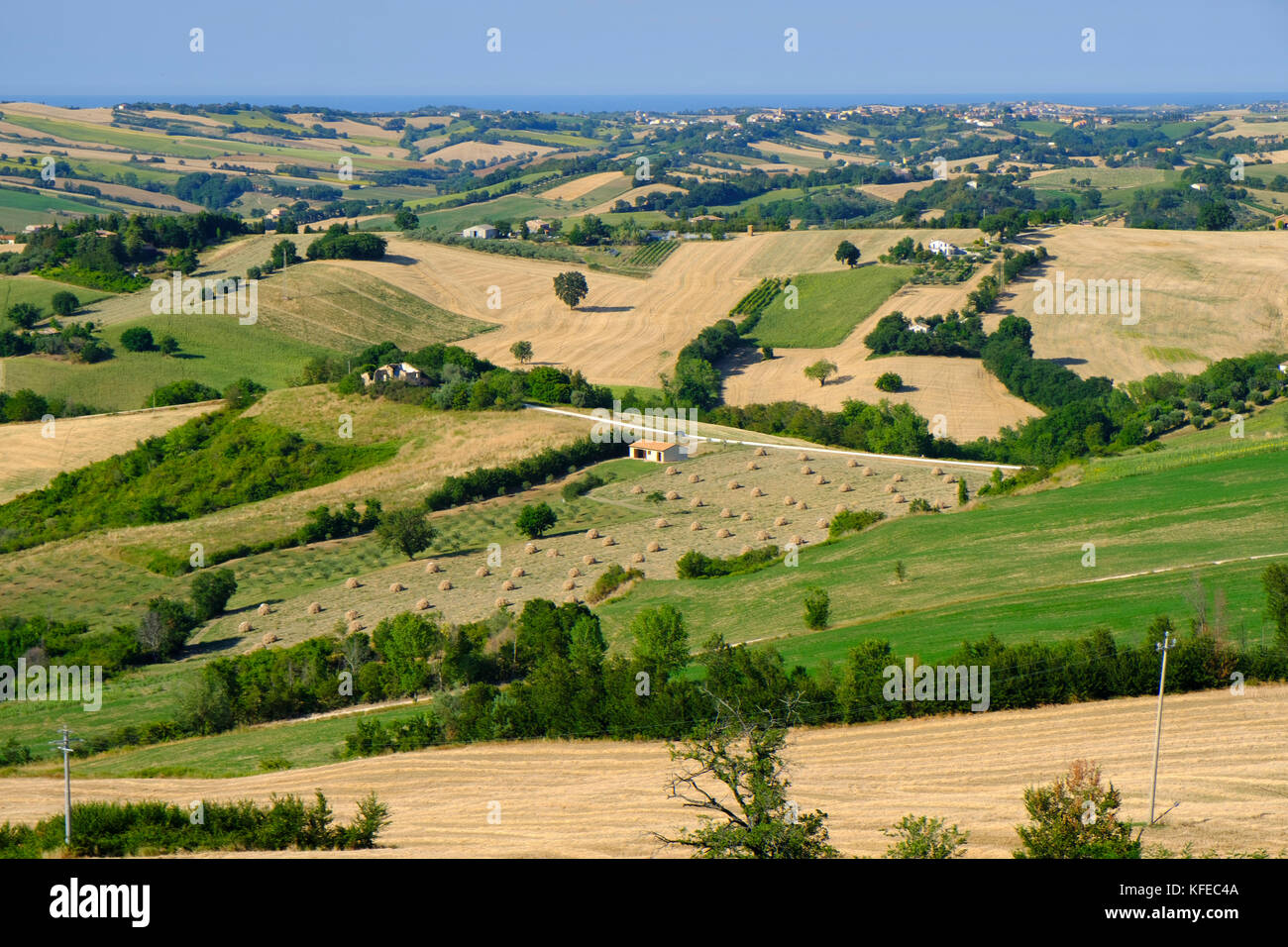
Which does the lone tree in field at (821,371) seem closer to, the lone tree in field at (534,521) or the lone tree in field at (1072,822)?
the lone tree in field at (534,521)

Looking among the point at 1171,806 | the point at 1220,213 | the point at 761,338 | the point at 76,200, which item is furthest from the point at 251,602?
the point at 76,200

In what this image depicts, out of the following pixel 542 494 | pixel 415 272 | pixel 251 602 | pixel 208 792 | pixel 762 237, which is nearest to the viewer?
pixel 208 792

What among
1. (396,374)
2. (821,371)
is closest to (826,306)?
(821,371)

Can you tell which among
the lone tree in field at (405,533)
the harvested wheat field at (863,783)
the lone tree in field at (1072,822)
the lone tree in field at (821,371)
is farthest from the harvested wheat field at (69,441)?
the lone tree in field at (1072,822)

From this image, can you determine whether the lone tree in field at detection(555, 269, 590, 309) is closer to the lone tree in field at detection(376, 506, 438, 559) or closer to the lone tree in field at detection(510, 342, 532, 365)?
the lone tree in field at detection(510, 342, 532, 365)

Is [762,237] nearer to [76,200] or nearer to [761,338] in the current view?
[761,338]

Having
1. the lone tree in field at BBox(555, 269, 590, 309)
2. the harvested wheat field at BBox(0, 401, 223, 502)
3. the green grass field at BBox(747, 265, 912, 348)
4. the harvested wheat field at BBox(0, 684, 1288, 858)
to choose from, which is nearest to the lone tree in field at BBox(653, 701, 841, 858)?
the harvested wheat field at BBox(0, 684, 1288, 858)
